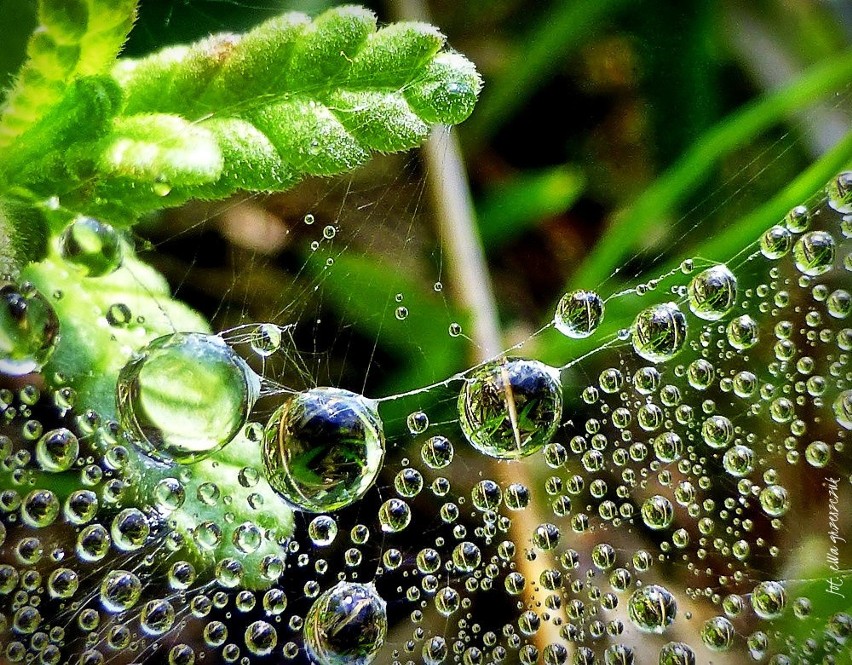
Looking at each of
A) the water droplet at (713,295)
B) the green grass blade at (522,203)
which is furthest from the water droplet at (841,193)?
the green grass blade at (522,203)

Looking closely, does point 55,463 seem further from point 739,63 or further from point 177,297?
point 739,63

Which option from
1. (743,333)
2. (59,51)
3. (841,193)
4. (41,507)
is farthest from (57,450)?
(841,193)

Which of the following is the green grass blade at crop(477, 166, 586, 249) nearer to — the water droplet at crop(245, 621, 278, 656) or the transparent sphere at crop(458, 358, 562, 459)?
the transparent sphere at crop(458, 358, 562, 459)

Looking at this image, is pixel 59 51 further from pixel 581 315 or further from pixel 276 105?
pixel 581 315

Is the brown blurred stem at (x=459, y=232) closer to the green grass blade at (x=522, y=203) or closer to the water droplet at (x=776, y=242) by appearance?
the green grass blade at (x=522, y=203)

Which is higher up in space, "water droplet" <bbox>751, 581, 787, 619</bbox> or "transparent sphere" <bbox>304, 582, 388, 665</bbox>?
"water droplet" <bbox>751, 581, 787, 619</bbox>

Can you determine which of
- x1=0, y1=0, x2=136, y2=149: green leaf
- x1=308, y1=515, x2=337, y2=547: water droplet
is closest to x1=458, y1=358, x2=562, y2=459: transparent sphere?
x1=308, y1=515, x2=337, y2=547: water droplet

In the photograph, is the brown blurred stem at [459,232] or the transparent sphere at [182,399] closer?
the transparent sphere at [182,399]
